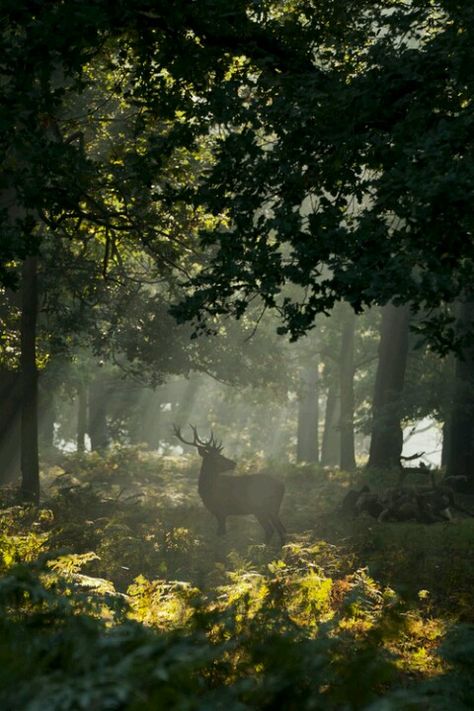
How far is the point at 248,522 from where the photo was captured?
1833cm

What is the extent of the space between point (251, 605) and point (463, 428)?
1390cm

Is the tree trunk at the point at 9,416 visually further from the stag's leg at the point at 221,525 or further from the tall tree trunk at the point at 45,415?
the tall tree trunk at the point at 45,415

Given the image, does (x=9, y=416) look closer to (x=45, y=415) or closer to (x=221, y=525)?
(x=221, y=525)

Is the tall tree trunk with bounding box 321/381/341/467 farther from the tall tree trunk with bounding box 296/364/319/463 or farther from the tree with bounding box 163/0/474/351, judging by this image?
the tree with bounding box 163/0/474/351

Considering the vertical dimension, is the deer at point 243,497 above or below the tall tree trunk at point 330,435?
below

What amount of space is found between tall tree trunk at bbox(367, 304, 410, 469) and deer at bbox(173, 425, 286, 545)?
8609 mm

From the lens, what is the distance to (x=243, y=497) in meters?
16.7

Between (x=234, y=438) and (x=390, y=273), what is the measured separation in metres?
66.3

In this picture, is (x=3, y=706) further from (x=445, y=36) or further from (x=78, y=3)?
(x=445, y=36)

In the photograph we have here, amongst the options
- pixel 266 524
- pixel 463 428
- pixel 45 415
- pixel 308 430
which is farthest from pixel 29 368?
pixel 308 430

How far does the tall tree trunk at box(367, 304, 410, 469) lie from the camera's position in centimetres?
2478

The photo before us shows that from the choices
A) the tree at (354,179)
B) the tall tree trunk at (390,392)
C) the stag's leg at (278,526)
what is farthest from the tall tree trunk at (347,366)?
the tree at (354,179)

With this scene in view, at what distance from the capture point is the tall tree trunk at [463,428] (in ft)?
63.4

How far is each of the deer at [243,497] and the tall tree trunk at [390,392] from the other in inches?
339
